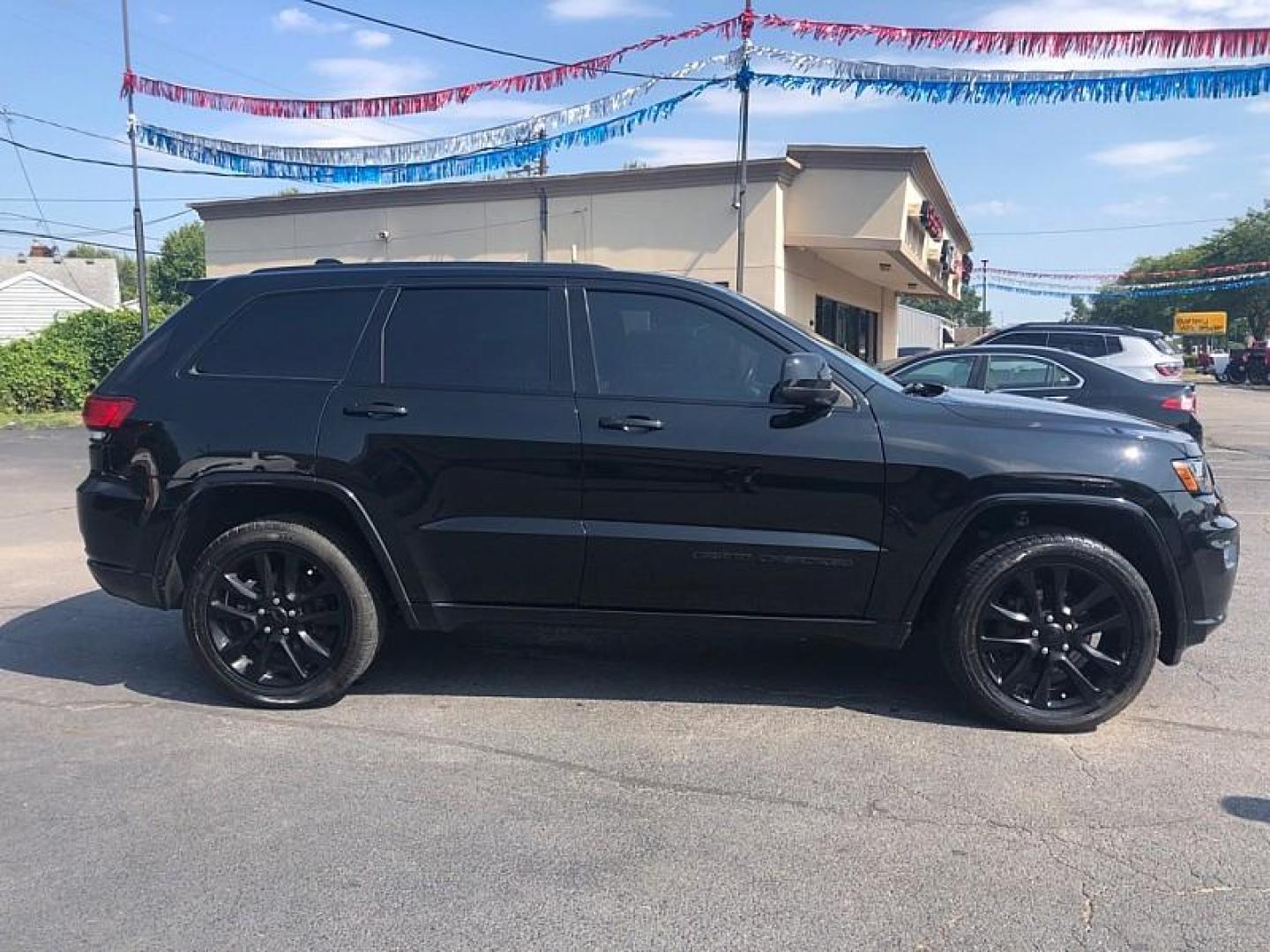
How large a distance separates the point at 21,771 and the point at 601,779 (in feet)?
7.50

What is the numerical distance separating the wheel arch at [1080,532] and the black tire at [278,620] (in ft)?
8.02

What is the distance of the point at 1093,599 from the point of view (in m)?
4.21

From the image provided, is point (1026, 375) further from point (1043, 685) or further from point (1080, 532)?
point (1043, 685)

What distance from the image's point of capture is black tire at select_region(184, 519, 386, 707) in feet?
14.8

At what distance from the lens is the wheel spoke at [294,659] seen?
455 centimetres

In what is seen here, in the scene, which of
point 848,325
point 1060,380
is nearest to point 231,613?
point 1060,380

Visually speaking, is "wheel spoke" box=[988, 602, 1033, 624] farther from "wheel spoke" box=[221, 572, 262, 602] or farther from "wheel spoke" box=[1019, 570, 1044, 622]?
"wheel spoke" box=[221, 572, 262, 602]

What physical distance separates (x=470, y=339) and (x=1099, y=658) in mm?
3035

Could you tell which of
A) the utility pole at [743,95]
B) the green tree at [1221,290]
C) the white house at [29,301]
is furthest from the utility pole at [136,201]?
the green tree at [1221,290]

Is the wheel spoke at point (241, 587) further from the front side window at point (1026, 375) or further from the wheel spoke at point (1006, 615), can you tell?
the front side window at point (1026, 375)

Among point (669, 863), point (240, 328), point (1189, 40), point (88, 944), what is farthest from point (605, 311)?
point (1189, 40)

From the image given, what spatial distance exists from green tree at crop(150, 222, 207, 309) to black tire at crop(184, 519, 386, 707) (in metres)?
90.4

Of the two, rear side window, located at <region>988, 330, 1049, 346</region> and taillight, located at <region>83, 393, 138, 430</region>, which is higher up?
rear side window, located at <region>988, 330, 1049, 346</region>

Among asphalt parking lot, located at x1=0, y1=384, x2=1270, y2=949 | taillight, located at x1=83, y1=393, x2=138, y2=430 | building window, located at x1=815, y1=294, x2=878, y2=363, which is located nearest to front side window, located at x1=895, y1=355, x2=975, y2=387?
asphalt parking lot, located at x1=0, y1=384, x2=1270, y2=949
